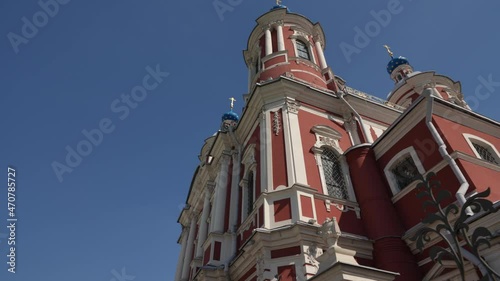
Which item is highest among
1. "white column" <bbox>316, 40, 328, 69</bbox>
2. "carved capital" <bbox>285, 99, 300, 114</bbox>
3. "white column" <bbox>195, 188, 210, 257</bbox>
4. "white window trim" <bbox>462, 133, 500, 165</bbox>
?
"white column" <bbox>316, 40, 328, 69</bbox>

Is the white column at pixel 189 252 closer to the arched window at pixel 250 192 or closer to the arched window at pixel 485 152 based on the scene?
the arched window at pixel 250 192

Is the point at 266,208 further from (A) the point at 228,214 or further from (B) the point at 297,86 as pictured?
(B) the point at 297,86

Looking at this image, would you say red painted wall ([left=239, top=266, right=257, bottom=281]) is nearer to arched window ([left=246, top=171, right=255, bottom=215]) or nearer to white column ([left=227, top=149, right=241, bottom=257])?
white column ([left=227, top=149, right=241, bottom=257])

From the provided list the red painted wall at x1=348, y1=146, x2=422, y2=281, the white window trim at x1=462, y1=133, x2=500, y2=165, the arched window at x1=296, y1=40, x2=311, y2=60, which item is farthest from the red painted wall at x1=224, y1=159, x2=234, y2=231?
the white window trim at x1=462, y1=133, x2=500, y2=165

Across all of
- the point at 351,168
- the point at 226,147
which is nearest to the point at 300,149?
the point at 351,168

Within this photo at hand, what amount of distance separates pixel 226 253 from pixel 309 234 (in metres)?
4.27

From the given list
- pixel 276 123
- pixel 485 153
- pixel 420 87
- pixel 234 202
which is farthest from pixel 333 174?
pixel 420 87

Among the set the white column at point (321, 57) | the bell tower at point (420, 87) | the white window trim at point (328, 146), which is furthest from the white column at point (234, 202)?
the bell tower at point (420, 87)

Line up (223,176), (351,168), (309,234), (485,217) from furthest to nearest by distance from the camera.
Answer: (223,176) → (351,168) → (309,234) → (485,217)

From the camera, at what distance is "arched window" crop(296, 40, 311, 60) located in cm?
1849

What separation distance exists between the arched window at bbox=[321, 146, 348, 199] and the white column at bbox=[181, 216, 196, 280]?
9.69m

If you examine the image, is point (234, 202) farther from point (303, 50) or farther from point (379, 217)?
point (303, 50)

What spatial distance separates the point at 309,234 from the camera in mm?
9812

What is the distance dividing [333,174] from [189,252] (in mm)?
10460
